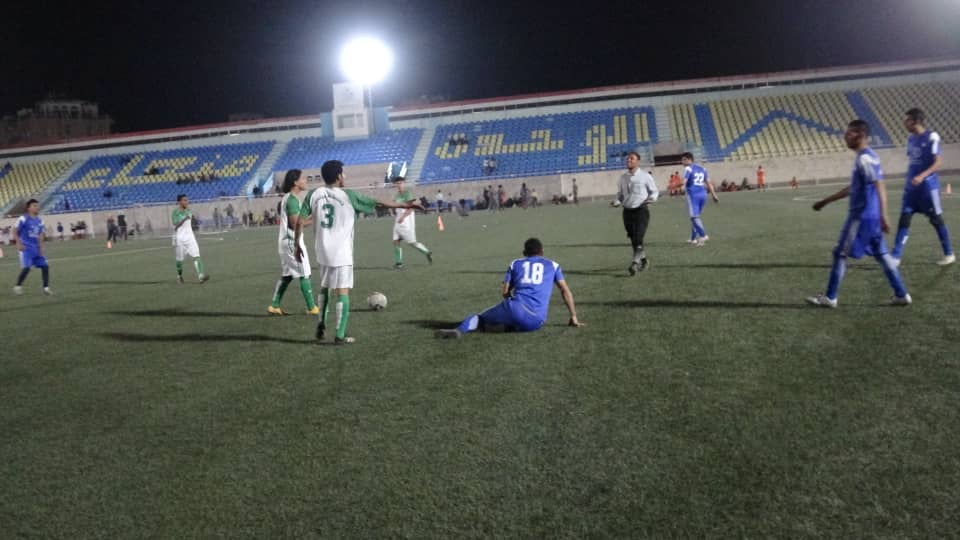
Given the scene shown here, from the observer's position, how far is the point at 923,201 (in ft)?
31.3

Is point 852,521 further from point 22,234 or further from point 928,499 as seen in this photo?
point 22,234

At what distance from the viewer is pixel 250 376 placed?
21.3 ft

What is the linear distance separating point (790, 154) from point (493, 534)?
1938 inches

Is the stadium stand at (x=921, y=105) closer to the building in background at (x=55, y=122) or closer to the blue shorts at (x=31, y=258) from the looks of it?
the blue shorts at (x=31, y=258)

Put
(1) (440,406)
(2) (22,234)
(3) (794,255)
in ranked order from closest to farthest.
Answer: (1) (440,406)
(3) (794,255)
(2) (22,234)

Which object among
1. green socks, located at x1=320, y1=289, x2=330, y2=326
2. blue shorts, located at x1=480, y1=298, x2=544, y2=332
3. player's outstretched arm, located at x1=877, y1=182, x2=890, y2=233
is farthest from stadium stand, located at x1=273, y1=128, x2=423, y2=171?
player's outstretched arm, located at x1=877, y1=182, x2=890, y2=233

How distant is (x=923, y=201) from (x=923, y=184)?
0.23m

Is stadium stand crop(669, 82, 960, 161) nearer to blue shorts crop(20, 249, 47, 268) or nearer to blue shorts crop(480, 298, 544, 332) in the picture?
blue shorts crop(20, 249, 47, 268)

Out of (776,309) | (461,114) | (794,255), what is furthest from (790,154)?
(776,309)

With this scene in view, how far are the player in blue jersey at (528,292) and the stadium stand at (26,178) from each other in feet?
198

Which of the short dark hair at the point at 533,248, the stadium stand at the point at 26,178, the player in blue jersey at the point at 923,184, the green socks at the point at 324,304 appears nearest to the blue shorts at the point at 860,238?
the player in blue jersey at the point at 923,184

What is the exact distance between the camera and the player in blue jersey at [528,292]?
728cm

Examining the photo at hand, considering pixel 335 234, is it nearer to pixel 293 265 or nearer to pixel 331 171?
pixel 331 171

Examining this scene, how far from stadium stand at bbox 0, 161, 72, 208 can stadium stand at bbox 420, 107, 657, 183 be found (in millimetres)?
32079
